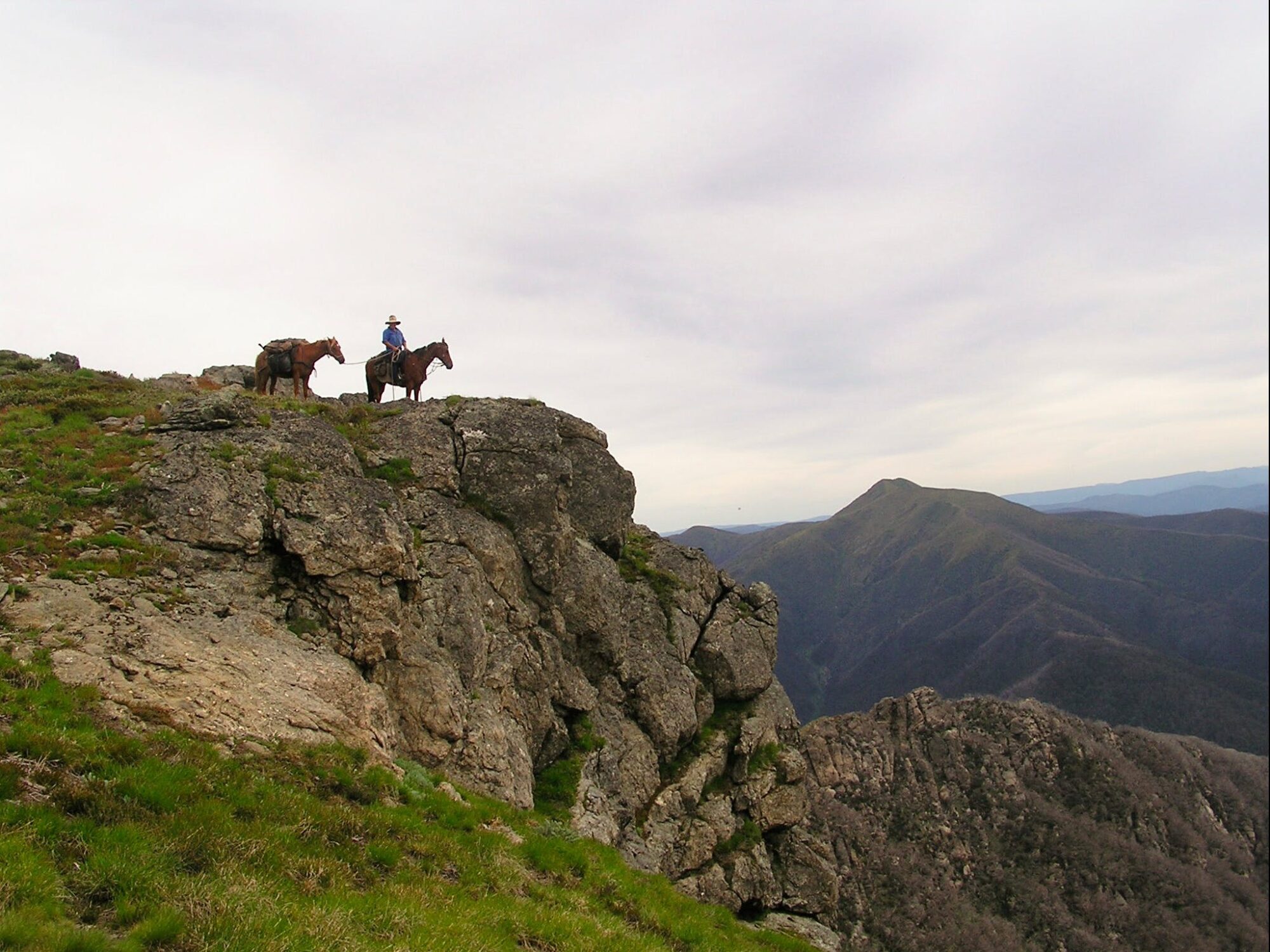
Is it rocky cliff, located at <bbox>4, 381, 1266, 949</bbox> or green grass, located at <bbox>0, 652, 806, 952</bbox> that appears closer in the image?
green grass, located at <bbox>0, 652, 806, 952</bbox>

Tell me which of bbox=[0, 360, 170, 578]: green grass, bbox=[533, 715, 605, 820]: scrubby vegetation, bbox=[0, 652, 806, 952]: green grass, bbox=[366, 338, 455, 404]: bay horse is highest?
bbox=[366, 338, 455, 404]: bay horse

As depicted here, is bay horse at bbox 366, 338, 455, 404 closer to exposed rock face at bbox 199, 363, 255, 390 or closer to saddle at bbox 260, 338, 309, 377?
saddle at bbox 260, 338, 309, 377

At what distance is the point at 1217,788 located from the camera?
91.1 m

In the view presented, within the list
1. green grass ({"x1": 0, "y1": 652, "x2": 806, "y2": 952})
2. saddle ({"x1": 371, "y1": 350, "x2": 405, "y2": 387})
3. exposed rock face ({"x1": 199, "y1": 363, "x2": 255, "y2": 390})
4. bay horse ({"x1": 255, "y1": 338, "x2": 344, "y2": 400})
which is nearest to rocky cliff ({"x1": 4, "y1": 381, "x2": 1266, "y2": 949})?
green grass ({"x1": 0, "y1": 652, "x2": 806, "y2": 952})

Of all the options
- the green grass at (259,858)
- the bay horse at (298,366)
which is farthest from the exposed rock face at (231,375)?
the green grass at (259,858)

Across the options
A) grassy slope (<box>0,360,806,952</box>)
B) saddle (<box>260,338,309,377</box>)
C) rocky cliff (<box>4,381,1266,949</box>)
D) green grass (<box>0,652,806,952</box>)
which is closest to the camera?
green grass (<box>0,652,806,952</box>)

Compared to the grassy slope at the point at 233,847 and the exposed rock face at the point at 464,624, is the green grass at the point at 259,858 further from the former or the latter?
the exposed rock face at the point at 464,624

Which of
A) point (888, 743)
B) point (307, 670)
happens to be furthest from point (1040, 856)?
point (307, 670)

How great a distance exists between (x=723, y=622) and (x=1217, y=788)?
335 feet

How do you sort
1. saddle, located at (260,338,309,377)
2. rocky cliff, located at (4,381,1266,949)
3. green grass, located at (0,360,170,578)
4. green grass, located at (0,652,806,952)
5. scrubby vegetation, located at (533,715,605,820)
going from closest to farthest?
green grass, located at (0,652,806,952) → rocky cliff, located at (4,381,1266,949) → green grass, located at (0,360,170,578) → scrubby vegetation, located at (533,715,605,820) → saddle, located at (260,338,309,377)

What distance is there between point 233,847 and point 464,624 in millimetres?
13956

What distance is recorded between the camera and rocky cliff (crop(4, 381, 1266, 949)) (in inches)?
612

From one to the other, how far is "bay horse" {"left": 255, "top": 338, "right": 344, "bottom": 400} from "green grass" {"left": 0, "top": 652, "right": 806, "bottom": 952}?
968 inches

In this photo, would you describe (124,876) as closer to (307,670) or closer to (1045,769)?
(307,670)
